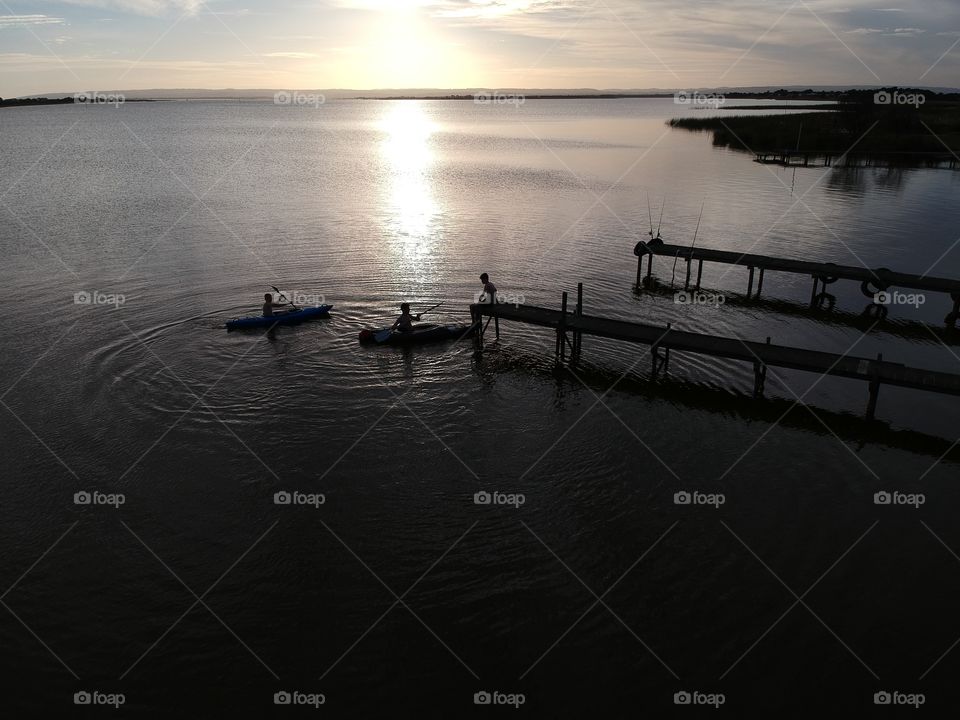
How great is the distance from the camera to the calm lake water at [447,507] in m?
11.1

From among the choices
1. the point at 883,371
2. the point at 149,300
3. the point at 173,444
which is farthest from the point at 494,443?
the point at 149,300

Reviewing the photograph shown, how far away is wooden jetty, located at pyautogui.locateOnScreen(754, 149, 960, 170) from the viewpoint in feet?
236

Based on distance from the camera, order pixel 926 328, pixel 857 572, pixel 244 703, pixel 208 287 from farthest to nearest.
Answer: pixel 208 287 → pixel 926 328 → pixel 857 572 → pixel 244 703

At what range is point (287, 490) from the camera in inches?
611

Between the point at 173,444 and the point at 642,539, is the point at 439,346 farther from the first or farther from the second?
the point at 642,539

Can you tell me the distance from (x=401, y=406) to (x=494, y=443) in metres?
3.32

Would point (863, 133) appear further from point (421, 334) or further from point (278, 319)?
point (278, 319)

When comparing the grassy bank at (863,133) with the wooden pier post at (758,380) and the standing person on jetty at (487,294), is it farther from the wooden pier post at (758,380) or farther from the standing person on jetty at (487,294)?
the wooden pier post at (758,380)

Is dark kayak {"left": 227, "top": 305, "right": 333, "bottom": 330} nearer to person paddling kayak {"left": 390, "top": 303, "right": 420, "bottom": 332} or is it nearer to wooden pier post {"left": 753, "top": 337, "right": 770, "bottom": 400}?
person paddling kayak {"left": 390, "top": 303, "right": 420, "bottom": 332}

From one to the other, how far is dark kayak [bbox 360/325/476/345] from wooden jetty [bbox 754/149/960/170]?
61413 mm

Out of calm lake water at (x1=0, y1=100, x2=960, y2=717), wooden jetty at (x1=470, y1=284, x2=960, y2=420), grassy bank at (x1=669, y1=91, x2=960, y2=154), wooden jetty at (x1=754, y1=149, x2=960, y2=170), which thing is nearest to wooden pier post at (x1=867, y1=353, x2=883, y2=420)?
wooden jetty at (x1=470, y1=284, x2=960, y2=420)

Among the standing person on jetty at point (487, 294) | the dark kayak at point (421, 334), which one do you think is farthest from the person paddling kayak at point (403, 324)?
the standing person on jetty at point (487, 294)

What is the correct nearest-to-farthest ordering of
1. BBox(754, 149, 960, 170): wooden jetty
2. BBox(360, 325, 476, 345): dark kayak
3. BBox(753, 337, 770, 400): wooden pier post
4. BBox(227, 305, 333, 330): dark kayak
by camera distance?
1. BBox(753, 337, 770, 400): wooden pier post
2. BBox(360, 325, 476, 345): dark kayak
3. BBox(227, 305, 333, 330): dark kayak
4. BBox(754, 149, 960, 170): wooden jetty

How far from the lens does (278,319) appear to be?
81.9 feet
